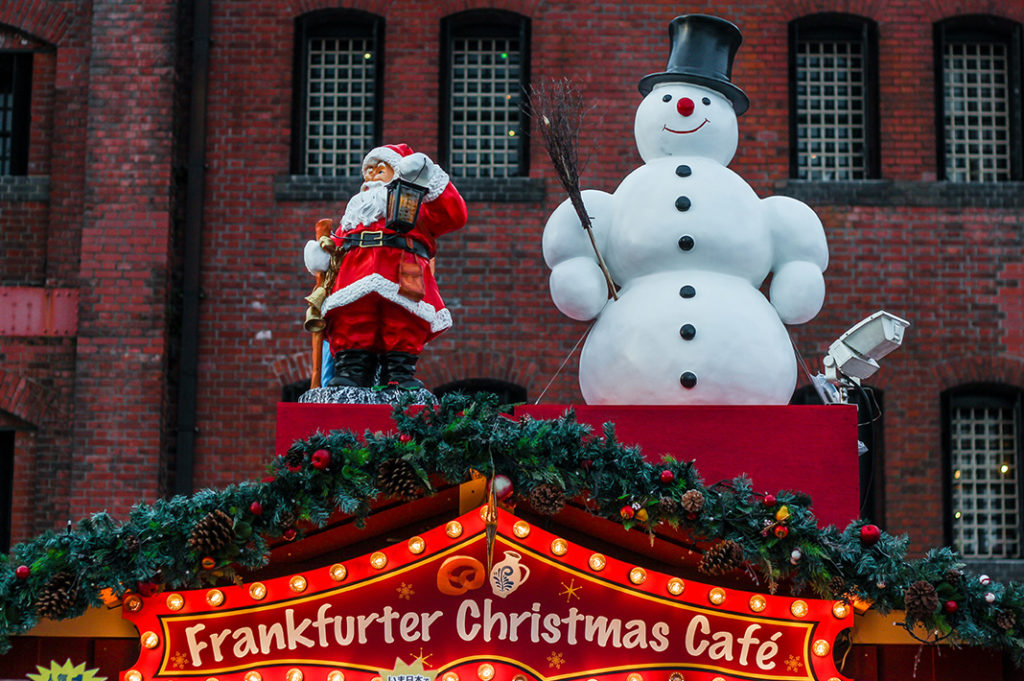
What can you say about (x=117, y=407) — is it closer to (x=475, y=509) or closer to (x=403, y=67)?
(x=403, y=67)

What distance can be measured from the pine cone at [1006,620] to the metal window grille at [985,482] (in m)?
6.27

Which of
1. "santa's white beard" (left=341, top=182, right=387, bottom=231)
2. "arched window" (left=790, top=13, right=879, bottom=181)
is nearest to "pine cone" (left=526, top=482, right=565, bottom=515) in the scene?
"santa's white beard" (left=341, top=182, right=387, bottom=231)

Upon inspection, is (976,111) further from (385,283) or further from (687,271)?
(385,283)

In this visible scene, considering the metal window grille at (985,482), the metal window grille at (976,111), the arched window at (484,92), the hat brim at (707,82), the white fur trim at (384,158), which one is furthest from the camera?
the metal window grille at (976,111)

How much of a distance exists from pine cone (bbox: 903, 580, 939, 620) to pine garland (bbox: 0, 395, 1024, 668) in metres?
0.03

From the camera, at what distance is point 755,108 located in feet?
34.0

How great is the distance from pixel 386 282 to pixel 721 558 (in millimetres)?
1975

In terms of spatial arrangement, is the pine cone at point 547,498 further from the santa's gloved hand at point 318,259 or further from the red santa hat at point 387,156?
the santa's gloved hand at point 318,259

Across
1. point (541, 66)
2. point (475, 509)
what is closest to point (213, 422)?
point (541, 66)

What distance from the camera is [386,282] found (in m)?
5.25

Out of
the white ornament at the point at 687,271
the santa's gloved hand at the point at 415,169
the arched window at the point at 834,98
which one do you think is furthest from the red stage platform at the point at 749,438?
the arched window at the point at 834,98

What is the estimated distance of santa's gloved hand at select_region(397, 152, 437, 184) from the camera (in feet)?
17.6

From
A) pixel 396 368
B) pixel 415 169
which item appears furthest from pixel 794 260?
pixel 396 368

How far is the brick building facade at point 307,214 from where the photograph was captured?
9859mm
